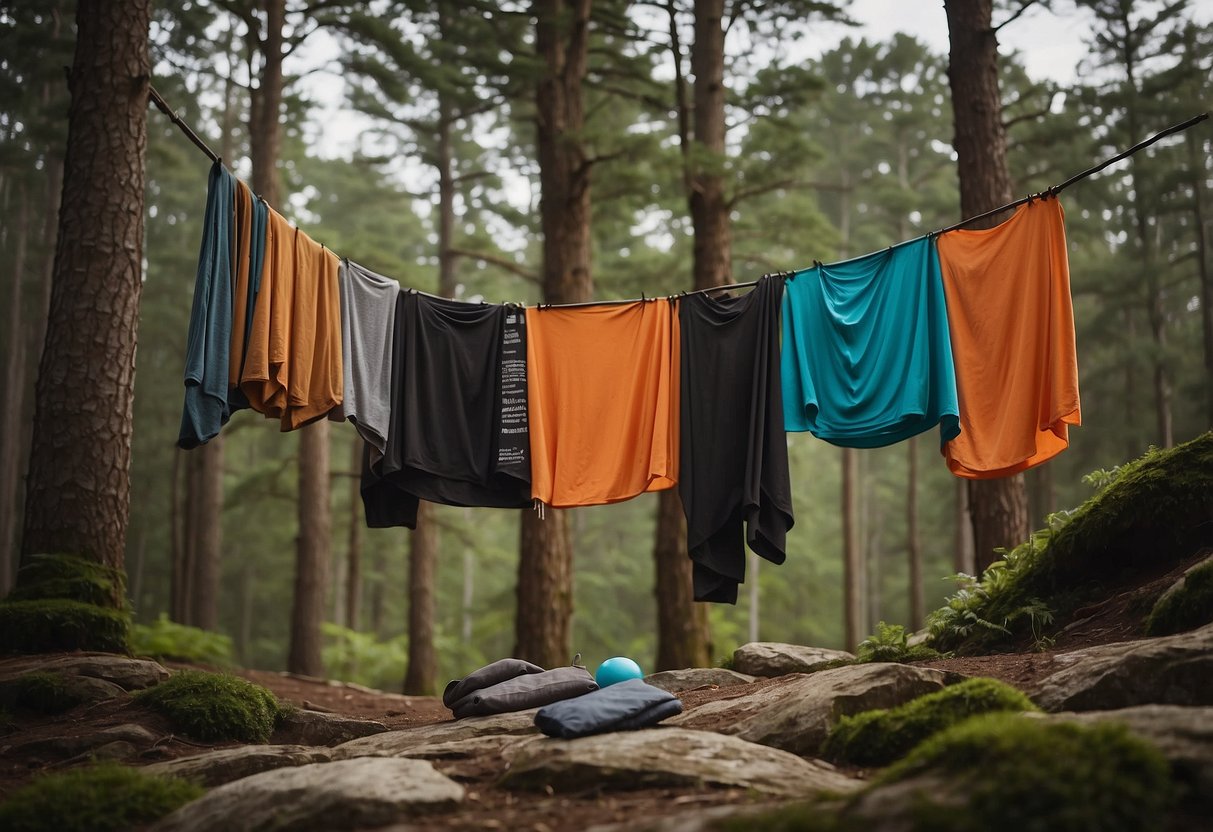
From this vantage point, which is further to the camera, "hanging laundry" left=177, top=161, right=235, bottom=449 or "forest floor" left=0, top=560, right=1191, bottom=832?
"hanging laundry" left=177, top=161, right=235, bottom=449

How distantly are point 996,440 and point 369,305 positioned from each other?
453 cm

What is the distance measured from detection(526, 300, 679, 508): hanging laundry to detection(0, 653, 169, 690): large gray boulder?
2950 mm

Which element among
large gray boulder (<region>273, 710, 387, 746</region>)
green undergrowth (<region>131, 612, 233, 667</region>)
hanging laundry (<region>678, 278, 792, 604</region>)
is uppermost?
hanging laundry (<region>678, 278, 792, 604</region>)

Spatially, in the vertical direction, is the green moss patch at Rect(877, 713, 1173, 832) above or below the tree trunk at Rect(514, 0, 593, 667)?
below

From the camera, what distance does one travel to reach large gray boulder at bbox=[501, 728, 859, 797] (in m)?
4.12

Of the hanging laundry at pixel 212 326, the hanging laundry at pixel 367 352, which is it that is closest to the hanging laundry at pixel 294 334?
the hanging laundry at pixel 367 352

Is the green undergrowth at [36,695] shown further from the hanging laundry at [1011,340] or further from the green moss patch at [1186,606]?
the green moss patch at [1186,606]

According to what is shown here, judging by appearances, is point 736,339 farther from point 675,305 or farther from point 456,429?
point 456,429

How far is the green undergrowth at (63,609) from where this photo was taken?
23.2ft

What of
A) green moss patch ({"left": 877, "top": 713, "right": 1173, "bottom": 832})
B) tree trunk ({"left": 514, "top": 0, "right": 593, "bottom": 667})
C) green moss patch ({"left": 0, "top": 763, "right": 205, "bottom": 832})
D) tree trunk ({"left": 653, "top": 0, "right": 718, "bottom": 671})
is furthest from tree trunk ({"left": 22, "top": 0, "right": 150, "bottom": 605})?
green moss patch ({"left": 877, "top": 713, "right": 1173, "bottom": 832})

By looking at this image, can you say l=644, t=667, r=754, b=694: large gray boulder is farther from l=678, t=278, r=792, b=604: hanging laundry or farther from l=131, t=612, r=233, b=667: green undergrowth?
l=131, t=612, r=233, b=667: green undergrowth

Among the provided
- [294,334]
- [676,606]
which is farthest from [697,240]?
[294,334]

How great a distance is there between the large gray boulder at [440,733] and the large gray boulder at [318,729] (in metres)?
0.61

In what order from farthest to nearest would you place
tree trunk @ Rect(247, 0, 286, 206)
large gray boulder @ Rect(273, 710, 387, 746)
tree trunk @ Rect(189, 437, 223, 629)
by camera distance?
tree trunk @ Rect(189, 437, 223, 629)
tree trunk @ Rect(247, 0, 286, 206)
large gray boulder @ Rect(273, 710, 387, 746)
